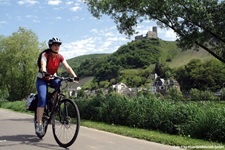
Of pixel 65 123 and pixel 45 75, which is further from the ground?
pixel 45 75

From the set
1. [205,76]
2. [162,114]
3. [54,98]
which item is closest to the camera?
[54,98]

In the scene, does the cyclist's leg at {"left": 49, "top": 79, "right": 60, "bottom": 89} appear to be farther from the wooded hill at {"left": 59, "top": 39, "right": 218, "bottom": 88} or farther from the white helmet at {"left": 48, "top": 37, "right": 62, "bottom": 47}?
the wooded hill at {"left": 59, "top": 39, "right": 218, "bottom": 88}

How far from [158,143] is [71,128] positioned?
7.64 ft

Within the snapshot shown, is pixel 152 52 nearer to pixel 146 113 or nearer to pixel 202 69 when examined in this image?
pixel 202 69

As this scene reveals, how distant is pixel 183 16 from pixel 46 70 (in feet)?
29.9

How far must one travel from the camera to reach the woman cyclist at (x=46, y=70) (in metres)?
5.86

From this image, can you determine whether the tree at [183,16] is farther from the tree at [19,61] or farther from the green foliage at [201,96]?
the tree at [19,61]

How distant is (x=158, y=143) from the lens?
267 inches

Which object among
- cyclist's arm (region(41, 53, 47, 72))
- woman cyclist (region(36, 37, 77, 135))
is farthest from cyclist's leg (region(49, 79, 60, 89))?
cyclist's arm (region(41, 53, 47, 72))

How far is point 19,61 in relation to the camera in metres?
36.5

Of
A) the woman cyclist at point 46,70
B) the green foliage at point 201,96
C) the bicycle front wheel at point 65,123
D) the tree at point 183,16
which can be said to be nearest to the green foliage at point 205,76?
the green foliage at point 201,96

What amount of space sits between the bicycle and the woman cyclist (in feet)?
0.67

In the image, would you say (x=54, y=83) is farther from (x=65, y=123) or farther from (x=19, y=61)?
(x=19, y=61)

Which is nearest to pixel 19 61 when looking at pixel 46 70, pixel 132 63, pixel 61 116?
pixel 46 70
